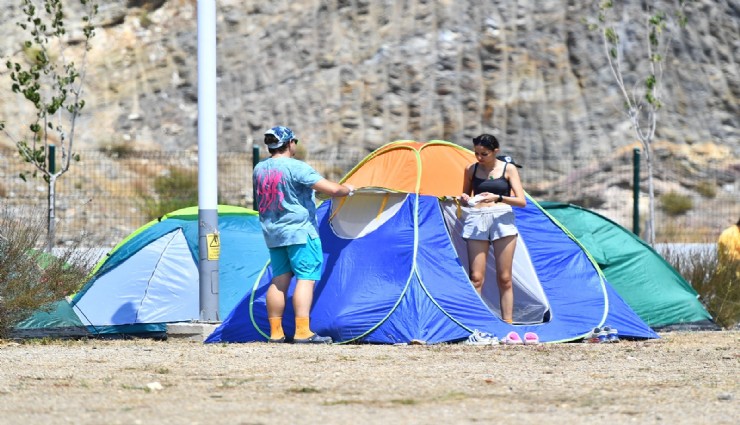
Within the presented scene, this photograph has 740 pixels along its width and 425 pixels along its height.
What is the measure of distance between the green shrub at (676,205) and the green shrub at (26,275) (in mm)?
17405

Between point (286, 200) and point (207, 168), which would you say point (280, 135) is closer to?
point (286, 200)

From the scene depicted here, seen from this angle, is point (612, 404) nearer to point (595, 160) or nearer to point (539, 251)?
point (539, 251)

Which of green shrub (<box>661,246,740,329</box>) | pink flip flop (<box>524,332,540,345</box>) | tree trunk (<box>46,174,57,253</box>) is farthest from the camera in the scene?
green shrub (<box>661,246,740,329</box>)

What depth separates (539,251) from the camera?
32.7 feet

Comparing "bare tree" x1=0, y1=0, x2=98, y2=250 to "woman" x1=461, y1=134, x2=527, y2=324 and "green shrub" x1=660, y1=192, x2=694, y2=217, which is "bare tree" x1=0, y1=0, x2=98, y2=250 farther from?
"green shrub" x1=660, y1=192, x2=694, y2=217

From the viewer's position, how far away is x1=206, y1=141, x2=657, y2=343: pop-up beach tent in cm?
905

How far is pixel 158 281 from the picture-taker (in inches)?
425

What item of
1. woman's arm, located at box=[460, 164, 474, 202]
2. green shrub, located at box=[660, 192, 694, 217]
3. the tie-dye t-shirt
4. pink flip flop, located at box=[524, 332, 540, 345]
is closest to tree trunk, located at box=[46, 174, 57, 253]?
the tie-dye t-shirt

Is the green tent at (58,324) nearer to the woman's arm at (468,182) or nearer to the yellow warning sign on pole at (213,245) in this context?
the yellow warning sign on pole at (213,245)

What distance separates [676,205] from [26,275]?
18.0 metres

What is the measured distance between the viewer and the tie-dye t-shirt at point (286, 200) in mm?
8891

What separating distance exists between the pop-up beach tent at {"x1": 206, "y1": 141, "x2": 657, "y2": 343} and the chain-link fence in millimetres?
12636

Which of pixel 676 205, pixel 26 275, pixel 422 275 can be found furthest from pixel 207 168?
pixel 676 205

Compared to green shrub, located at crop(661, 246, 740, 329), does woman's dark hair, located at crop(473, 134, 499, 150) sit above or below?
above
